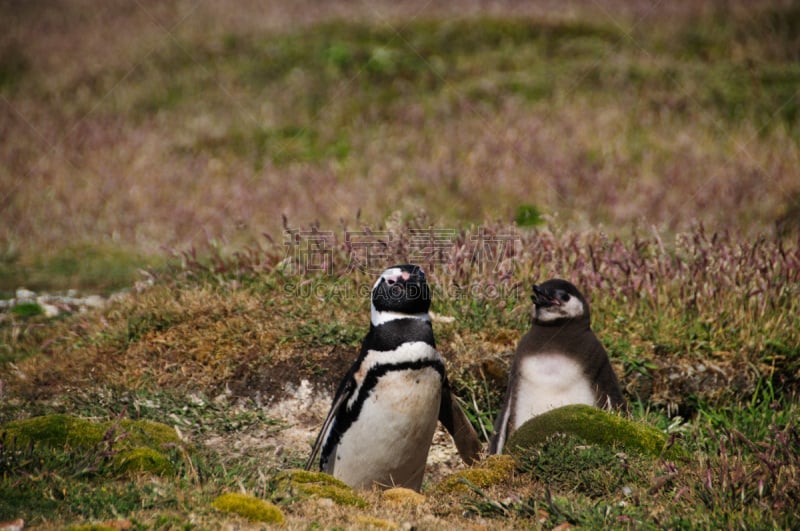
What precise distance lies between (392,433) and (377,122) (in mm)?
13542

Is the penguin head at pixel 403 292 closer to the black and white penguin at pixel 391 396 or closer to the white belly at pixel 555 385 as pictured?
the black and white penguin at pixel 391 396

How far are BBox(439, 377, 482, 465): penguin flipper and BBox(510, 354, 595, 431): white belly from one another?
0.36 meters

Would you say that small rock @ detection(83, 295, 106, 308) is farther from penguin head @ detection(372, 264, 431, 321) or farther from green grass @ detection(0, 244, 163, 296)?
penguin head @ detection(372, 264, 431, 321)

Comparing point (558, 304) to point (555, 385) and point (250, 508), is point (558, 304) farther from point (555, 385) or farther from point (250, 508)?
point (250, 508)

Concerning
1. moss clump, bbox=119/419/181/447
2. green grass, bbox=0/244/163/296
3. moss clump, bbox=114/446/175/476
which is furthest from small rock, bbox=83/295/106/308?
moss clump, bbox=114/446/175/476

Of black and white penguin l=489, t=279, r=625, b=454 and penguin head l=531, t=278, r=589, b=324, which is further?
penguin head l=531, t=278, r=589, b=324

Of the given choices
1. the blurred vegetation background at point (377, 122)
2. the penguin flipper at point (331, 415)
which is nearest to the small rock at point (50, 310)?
the blurred vegetation background at point (377, 122)

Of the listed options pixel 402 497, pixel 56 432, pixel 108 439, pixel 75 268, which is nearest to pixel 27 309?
pixel 75 268

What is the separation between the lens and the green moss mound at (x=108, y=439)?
4.81 m

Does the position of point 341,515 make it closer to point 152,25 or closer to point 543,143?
point 543,143

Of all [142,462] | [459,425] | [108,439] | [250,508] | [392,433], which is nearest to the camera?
[250,508]

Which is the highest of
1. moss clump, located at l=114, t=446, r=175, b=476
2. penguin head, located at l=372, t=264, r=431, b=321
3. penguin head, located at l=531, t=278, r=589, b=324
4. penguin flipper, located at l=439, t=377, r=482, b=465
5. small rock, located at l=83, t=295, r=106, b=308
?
penguin head, located at l=372, t=264, r=431, b=321

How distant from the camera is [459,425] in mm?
6531

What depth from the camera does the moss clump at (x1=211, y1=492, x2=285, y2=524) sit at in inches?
168
